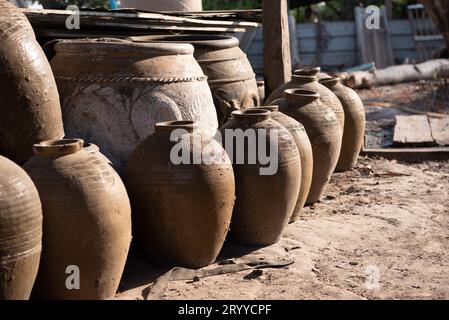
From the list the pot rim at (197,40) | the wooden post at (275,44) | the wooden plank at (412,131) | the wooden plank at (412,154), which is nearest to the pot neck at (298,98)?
the pot rim at (197,40)

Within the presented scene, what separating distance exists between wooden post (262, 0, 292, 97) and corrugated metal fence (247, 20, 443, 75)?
312 inches

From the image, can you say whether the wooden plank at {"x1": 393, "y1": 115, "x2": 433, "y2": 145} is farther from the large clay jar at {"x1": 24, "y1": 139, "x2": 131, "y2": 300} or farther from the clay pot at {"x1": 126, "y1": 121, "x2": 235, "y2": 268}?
the large clay jar at {"x1": 24, "y1": 139, "x2": 131, "y2": 300}

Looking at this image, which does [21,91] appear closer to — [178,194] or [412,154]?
[178,194]

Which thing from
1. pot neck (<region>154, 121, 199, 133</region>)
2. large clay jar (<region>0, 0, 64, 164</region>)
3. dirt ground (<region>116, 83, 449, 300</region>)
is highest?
large clay jar (<region>0, 0, 64, 164</region>)

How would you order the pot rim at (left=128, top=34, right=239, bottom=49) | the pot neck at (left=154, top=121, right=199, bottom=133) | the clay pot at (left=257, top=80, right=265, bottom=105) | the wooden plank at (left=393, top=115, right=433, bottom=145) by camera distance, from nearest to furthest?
the pot neck at (left=154, top=121, right=199, bottom=133) → the pot rim at (left=128, top=34, right=239, bottom=49) → the clay pot at (left=257, top=80, right=265, bottom=105) → the wooden plank at (left=393, top=115, right=433, bottom=145)

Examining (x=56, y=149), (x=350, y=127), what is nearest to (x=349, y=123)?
(x=350, y=127)

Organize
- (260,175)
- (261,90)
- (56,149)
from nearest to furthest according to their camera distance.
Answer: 1. (56,149)
2. (260,175)
3. (261,90)

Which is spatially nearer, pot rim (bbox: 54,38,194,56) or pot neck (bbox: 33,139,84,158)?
pot neck (bbox: 33,139,84,158)

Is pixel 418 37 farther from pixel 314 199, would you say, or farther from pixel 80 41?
pixel 80 41

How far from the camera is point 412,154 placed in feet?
24.4

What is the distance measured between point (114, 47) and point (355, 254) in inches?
75.2

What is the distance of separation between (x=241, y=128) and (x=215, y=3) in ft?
33.1

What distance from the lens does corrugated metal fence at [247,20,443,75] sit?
1479cm

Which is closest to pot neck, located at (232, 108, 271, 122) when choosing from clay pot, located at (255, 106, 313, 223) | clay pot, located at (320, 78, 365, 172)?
clay pot, located at (255, 106, 313, 223)
